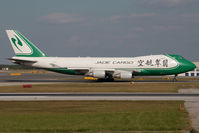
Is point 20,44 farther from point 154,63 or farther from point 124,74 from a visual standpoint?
point 154,63

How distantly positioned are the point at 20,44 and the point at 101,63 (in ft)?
54.0

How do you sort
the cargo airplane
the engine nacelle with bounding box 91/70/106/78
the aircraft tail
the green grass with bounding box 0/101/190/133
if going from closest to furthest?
the green grass with bounding box 0/101/190/133, the engine nacelle with bounding box 91/70/106/78, the cargo airplane, the aircraft tail

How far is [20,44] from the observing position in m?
59.1

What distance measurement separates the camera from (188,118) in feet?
58.7

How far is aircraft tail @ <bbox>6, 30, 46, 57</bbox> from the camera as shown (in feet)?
194

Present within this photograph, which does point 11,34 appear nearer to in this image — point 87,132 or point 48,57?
point 48,57

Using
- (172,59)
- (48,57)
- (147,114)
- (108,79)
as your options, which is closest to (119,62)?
(108,79)

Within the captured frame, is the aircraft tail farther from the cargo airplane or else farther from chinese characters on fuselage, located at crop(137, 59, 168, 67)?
chinese characters on fuselage, located at crop(137, 59, 168, 67)

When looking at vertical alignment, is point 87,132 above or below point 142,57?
below

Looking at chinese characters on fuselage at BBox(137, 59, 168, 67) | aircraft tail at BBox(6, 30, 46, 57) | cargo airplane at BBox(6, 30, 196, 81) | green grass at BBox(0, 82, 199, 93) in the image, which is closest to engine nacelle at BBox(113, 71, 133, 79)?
cargo airplane at BBox(6, 30, 196, 81)

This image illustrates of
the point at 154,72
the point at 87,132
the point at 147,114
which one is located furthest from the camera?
the point at 154,72

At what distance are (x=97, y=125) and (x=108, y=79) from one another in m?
Result: 43.7

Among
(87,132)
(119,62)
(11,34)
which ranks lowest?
(87,132)

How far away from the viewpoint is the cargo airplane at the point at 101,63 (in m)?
57.1
